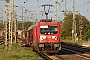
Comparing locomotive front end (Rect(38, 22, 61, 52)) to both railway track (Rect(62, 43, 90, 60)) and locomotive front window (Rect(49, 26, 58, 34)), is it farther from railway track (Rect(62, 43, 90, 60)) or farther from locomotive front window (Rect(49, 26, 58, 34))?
railway track (Rect(62, 43, 90, 60))

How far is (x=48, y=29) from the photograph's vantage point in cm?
2341

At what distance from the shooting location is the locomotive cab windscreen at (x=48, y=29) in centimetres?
2331

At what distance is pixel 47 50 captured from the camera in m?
23.4

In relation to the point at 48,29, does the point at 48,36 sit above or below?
below

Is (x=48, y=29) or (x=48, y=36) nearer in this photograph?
(x=48, y=36)

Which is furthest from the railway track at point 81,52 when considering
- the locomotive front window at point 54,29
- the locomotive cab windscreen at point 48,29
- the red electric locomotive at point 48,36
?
the locomotive cab windscreen at point 48,29

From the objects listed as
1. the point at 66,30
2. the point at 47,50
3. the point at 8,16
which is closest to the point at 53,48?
the point at 47,50

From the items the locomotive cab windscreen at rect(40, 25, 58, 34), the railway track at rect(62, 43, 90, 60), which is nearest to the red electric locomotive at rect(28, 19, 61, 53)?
the locomotive cab windscreen at rect(40, 25, 58, 34)

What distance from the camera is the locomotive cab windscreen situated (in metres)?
23.3

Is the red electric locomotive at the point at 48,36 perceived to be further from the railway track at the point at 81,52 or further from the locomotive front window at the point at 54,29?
the railway track at the point at 81,52

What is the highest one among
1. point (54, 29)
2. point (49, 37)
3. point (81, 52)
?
point (54, 29)

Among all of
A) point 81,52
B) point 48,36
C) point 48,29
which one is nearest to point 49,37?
point 48,36

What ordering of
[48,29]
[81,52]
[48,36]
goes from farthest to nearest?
[81,52] < [48,29] < [48,36]

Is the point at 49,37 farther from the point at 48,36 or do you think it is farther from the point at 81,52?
the point at 81,52
